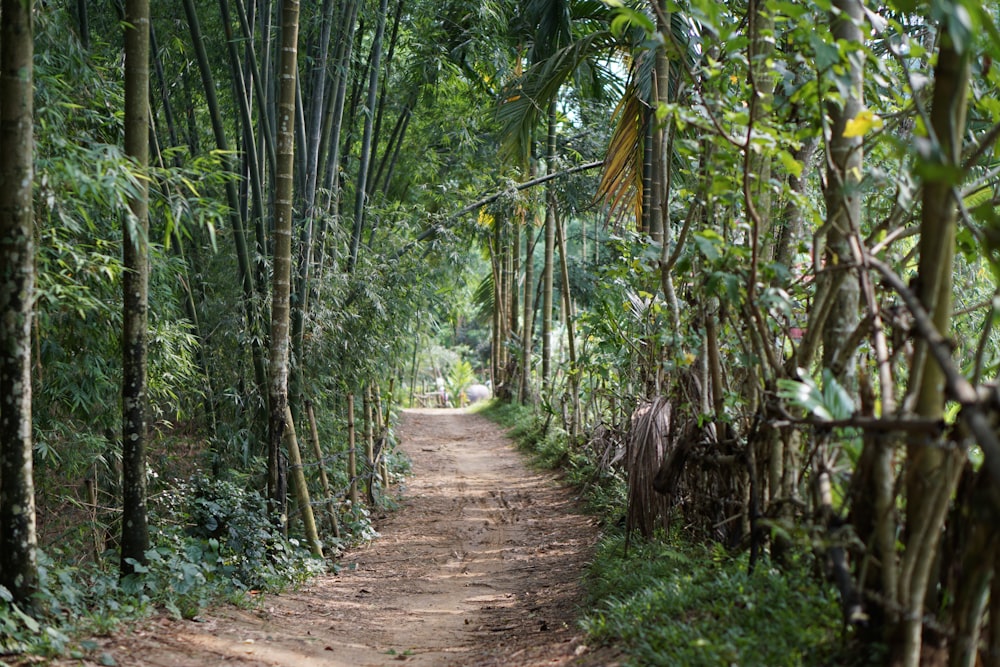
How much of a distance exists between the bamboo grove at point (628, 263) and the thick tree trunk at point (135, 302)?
0.8 inches

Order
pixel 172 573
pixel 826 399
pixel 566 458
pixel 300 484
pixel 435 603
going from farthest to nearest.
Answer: pixel 566 458
pixel 300 484
pixel 435 603
pixel 172 573
pixel 826 399

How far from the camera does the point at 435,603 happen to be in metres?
5.48

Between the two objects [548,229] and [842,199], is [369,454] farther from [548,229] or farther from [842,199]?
[842,199]

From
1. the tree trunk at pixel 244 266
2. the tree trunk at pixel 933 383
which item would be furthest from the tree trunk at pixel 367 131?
the tree trunk at pixel 933 383

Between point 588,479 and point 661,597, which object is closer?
point 661,597

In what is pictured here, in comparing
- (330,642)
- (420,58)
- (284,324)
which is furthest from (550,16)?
(330,642)

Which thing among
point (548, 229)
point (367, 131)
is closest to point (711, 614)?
point (367, 131)

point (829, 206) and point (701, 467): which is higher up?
point (829, 206)

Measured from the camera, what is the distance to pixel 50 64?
14.7ft

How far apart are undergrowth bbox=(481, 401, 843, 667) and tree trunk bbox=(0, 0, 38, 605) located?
256cm

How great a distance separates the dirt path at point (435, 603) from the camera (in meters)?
4.07

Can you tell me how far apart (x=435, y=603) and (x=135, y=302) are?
8.74ft

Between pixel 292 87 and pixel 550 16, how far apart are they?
3.20 meters

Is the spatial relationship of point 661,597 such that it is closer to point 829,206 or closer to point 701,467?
point 701,467
